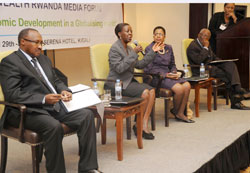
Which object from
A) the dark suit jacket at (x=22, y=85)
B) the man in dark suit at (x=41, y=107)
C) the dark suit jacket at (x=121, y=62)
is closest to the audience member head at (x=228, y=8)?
the dark suit jacket at (x=121, y=62)

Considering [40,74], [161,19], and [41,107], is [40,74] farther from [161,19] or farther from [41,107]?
[161,19]

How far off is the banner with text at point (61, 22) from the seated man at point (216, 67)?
150cm

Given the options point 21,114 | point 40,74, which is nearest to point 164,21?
point 40,74

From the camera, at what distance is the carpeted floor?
2.77 metres

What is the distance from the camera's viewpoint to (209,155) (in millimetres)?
2984

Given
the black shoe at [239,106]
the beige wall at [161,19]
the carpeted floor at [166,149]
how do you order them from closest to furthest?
1. the carpeted floor at [166,149]
2. the black shoe at [239,106]
3. the beige wall at [161,19]

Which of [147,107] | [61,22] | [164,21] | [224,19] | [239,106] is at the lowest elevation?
[239,106]

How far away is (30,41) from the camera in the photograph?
2.48m

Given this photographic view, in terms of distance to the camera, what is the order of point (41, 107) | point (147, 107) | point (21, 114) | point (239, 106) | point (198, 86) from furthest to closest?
point (239, 106), point (198, 86), point (147, 107), point (41, 107), point (21, 114)

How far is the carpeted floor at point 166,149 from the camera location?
277 cm

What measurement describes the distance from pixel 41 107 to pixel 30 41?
1.69 ft

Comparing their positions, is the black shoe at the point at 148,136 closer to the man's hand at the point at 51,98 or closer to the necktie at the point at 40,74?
the necktie at the point at 40,74

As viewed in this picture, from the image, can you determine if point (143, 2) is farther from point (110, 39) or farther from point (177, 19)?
point (110, 39)

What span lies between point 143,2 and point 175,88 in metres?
3.92
